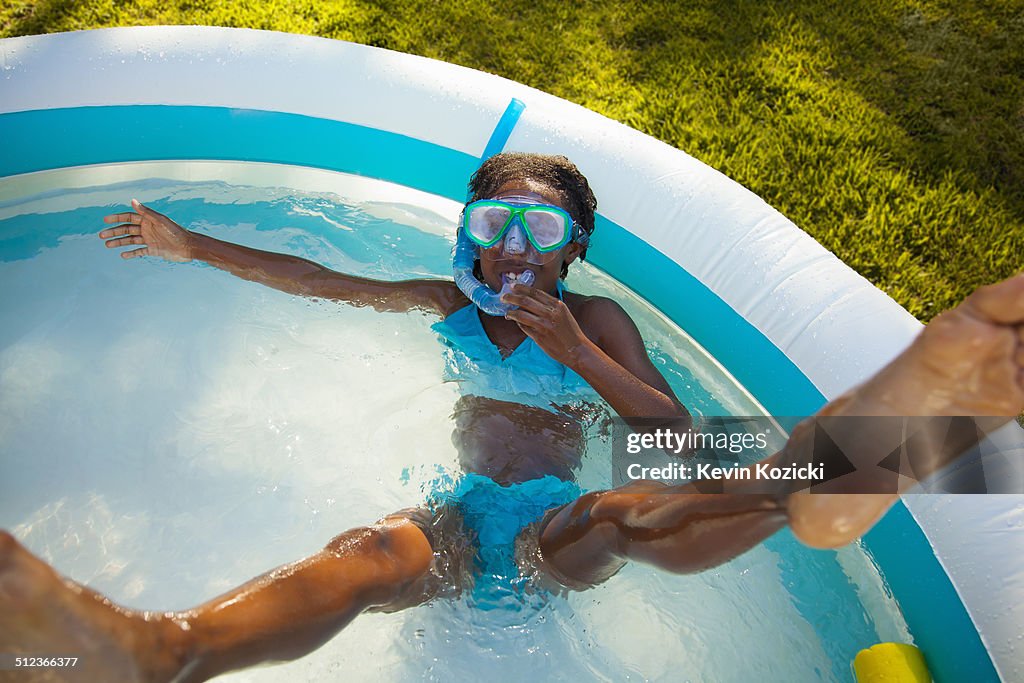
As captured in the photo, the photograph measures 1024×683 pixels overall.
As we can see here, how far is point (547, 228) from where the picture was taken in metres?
2.33

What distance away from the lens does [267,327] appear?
2982mm

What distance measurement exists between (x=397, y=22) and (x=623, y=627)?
120 inches

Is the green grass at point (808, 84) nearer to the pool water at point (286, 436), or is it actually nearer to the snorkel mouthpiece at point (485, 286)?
the pool water at point (286, 436)

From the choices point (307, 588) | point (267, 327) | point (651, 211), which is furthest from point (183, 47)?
point (307, 588)

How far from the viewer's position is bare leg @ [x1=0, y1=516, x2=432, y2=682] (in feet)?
Result: 3.93

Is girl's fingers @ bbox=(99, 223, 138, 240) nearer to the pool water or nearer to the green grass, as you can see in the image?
the pool water

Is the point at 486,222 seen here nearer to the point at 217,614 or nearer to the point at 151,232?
the point at 151,232

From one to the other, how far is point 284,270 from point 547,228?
87 centimetres

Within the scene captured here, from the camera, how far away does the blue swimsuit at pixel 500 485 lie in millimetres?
2207

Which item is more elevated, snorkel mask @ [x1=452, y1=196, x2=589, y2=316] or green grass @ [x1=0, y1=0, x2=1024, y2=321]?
green grass @ [x1=0, y1=0, x2=1024, y2=321]

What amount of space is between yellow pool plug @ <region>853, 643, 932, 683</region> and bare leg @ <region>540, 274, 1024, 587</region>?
0.77 metres

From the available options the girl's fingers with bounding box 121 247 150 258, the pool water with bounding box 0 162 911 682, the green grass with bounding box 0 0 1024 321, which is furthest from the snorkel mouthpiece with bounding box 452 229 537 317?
the green grass with bounding box 0 0 1024 321

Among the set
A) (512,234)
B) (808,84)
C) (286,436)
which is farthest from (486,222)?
(808,84)

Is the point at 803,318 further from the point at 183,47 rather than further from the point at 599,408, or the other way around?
the point at 183,47
